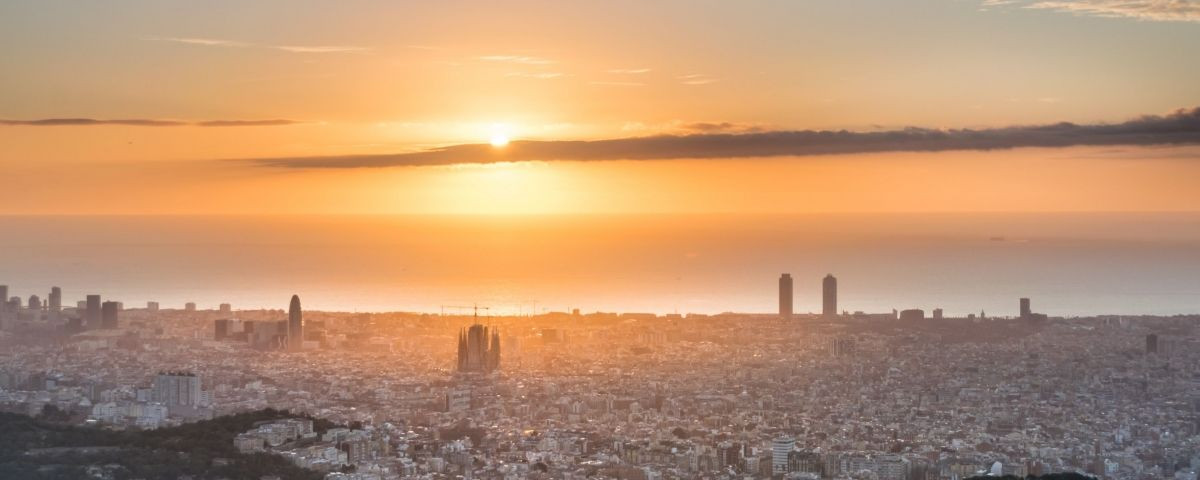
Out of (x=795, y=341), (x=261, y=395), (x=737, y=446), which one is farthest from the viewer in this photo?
(x=795, y=341)

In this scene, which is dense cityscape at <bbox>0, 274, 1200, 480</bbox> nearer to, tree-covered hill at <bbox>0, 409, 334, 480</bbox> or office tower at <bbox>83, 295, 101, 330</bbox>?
office tower at <bbox>83, 295, 101, 330</bbox>

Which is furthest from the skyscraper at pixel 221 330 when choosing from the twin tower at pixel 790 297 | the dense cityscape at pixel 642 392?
the twin tower at pixel 790 297

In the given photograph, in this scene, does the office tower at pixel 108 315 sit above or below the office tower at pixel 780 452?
above

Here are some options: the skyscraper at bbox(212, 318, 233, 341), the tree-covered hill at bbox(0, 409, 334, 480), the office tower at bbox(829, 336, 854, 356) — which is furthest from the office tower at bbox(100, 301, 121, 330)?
the tree-covered hill at bbox(0, 409, 334, 480)

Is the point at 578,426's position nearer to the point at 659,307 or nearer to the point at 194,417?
the point at 194,417

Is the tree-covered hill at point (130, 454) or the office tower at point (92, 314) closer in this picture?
the tree-covered hill at point (130, 454)

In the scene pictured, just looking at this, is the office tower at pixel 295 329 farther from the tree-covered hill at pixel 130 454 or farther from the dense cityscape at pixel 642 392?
the tree-covered hill at pixel 130 454

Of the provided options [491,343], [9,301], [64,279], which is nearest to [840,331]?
[491,343]
